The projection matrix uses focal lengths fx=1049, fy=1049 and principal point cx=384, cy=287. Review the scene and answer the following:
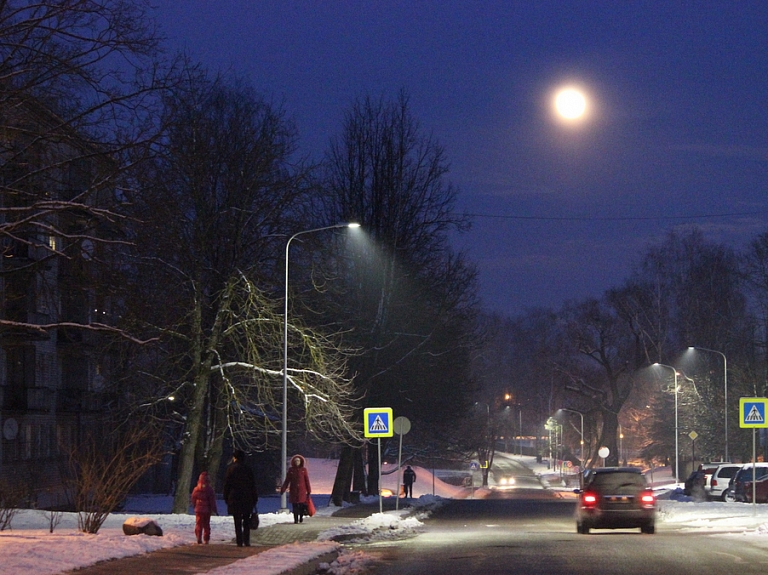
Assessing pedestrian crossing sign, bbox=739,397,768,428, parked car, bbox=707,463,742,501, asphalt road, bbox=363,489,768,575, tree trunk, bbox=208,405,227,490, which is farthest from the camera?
parked car, bbox=707,463,742,501

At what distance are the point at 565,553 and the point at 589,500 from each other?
245 inches

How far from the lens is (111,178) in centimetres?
1491

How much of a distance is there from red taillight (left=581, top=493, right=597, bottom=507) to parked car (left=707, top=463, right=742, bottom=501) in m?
22.3

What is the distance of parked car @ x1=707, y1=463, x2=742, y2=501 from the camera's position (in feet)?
145

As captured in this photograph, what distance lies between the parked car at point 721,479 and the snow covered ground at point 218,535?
258 inches

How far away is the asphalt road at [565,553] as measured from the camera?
15195 mm

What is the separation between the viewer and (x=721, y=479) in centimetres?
4459

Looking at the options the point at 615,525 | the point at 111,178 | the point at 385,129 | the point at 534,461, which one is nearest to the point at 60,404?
the point at 385,129

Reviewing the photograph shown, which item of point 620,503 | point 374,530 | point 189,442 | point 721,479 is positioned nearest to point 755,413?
point 620,503

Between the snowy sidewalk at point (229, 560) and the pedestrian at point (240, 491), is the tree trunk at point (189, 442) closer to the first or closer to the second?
the snowy sidewalk at point (229, 560)

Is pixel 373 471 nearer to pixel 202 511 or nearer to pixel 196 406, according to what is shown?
pixel 196 406

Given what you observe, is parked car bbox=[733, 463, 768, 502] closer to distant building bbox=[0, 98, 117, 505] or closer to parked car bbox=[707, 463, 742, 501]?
parked car bbox=[707, 463, 742, 501]

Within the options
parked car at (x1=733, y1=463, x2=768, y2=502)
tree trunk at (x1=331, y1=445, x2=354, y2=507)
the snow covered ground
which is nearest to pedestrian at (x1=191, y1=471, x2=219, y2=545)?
A: the snow covered ground

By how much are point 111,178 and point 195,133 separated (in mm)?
14518
